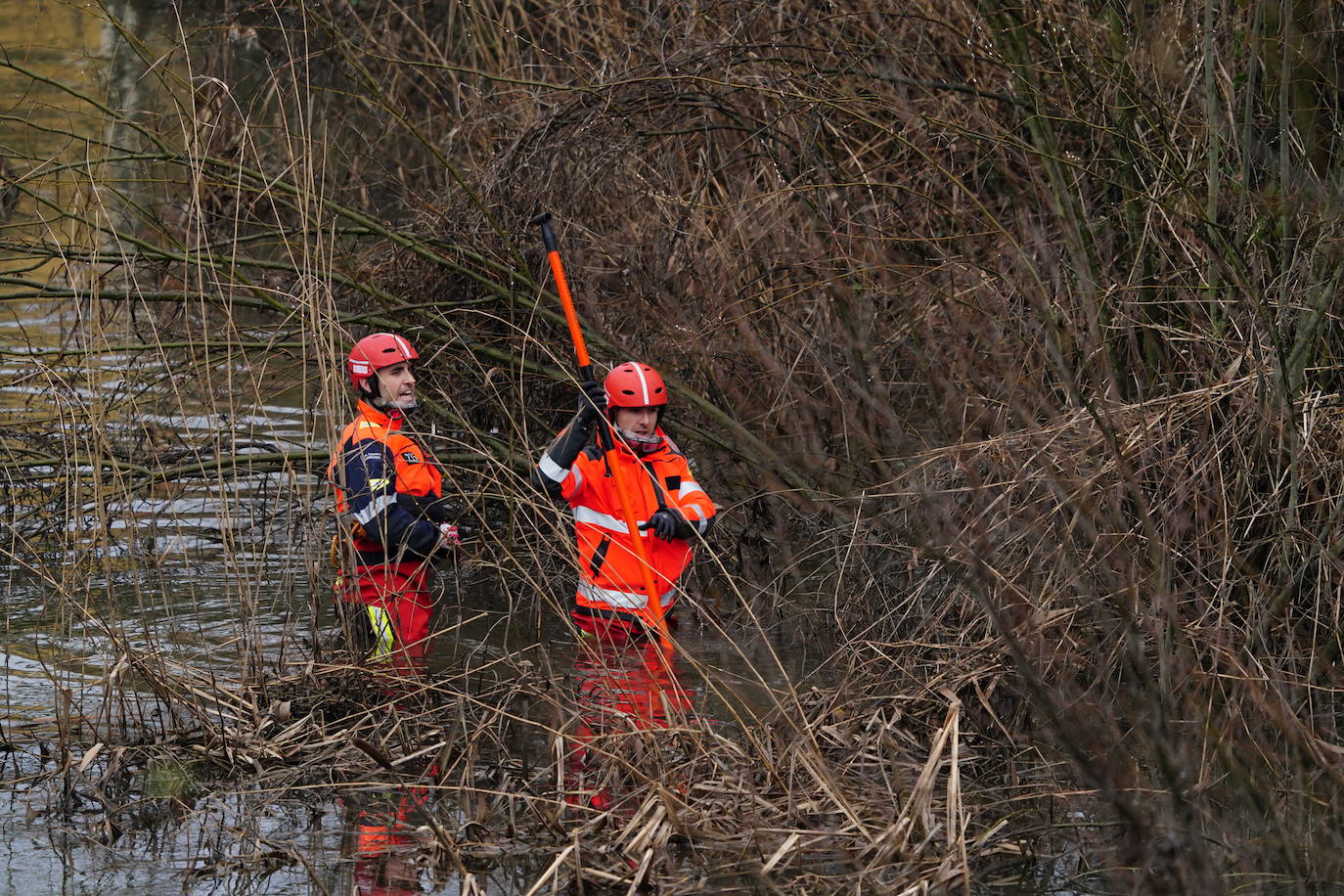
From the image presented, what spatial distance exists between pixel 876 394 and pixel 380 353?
3387 mm

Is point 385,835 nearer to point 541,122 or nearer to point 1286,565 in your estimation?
point 1286,565

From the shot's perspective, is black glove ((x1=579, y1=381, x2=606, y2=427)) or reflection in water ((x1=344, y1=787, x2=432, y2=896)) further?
black glove ((x1=579, y1=381, x2=606, y2=427))

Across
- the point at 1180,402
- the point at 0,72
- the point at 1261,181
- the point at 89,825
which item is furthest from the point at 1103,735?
the point at 0,72

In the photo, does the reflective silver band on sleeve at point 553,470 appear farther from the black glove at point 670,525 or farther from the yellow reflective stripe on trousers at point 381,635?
the yellow reflective stripe on trousers at point 381,635

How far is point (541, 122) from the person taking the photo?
800cm

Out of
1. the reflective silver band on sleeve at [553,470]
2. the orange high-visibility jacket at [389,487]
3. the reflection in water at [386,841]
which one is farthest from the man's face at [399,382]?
the reflection in water at [386,841]

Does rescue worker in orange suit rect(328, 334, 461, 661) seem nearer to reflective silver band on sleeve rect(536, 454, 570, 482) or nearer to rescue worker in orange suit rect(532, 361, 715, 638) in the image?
reflective silver band on sleeve rect(536, 454, 570, 482)

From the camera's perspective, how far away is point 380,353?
724cm

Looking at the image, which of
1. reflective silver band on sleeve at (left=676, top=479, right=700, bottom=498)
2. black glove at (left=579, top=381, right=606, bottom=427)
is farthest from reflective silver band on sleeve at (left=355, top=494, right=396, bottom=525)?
reflective silver band on sleeve at (left=676, top=479, right=700, bottom=498)

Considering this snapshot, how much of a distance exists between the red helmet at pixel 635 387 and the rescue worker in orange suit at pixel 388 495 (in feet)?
2.82

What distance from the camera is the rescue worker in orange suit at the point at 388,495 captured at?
6.36 meters

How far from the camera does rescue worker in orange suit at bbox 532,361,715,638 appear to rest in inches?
276

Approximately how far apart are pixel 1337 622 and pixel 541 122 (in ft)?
14.2

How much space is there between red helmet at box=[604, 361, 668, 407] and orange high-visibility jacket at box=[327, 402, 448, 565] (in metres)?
0.85
